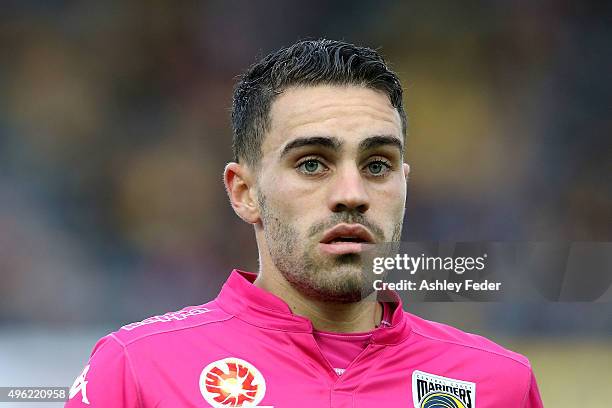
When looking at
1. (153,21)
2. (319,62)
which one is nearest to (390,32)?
(153,21)

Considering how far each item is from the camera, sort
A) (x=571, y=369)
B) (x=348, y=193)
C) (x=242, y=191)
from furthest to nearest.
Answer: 1. (x=571, y=369)
2. (x=242, y=191)
3. (x=348, y=193)

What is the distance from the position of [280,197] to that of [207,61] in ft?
16.0

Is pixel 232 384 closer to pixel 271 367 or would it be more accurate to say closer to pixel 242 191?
pixel 271 367

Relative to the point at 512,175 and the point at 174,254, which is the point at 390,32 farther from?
the point at 174,254

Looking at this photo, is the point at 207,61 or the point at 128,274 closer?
the point at 128,274

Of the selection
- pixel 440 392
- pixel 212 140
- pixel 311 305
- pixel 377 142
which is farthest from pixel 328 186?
pixel 212 140

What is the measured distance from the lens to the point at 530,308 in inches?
239

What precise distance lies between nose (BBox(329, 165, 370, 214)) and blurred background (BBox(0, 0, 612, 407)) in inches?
148

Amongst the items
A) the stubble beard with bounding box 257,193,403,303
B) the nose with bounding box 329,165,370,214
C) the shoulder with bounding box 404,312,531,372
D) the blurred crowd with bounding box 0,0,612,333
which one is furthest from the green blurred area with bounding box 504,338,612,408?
the nose with bounding box 329,165,370,214

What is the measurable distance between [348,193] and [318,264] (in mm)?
192

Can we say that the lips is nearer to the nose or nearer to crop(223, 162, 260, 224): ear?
the nose

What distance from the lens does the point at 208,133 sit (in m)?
6.70

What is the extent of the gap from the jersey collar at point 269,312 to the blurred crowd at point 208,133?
12.0 ft

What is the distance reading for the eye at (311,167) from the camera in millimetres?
2186
